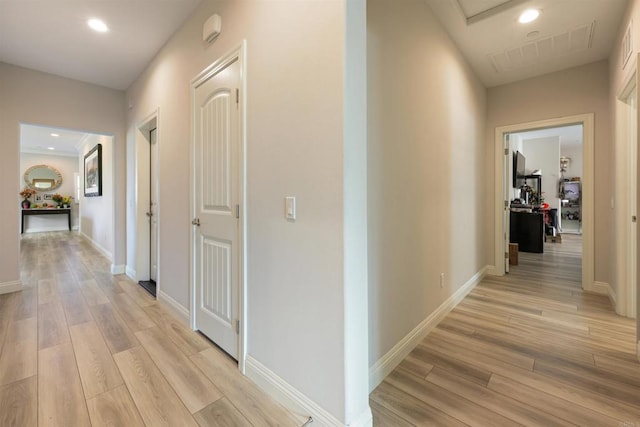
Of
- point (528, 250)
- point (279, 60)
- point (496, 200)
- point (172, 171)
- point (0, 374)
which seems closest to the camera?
point (279, 60)

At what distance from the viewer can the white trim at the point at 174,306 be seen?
2.41 meters

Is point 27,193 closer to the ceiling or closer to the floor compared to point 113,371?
closer to the ceiling

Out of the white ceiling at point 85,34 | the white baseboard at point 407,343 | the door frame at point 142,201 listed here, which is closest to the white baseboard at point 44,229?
the white ceiling at point 85,34

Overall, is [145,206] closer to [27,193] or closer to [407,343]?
[407,343]

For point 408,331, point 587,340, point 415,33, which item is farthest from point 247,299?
point 587,340

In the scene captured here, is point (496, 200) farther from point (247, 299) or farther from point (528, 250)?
point (247, 299)

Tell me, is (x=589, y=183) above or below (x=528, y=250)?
above

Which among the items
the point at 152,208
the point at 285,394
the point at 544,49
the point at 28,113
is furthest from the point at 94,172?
the point at 544,49

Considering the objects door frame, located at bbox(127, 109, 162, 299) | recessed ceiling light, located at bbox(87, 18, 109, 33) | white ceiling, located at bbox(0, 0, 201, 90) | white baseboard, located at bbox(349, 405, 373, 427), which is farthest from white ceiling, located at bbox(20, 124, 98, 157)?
white baseboard, located at bbox(349, 405, 373, 427)

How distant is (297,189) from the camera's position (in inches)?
53.4

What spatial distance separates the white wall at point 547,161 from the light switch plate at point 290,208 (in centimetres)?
928

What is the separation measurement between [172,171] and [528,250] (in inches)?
250

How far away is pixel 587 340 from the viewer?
2090mm

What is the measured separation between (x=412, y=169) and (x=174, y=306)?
247cm
